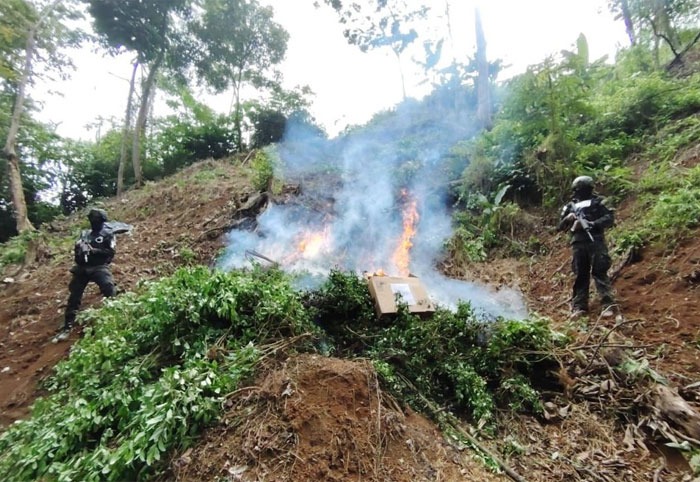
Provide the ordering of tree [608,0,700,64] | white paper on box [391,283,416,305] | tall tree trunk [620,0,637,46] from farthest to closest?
tall tree trunk [620,0,637,46], tree [608,0,700,64], white paper on box [391,283,416,305]

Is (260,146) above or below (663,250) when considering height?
above

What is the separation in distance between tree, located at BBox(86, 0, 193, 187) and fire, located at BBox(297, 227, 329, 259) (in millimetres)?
10664

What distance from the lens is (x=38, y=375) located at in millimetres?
4699

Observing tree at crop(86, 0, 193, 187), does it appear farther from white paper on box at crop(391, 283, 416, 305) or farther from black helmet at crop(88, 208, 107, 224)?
white paper on box at crop(391, 283, 416, 305)

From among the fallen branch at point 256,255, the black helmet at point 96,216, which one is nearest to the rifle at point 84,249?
the black helmet at point 96,216

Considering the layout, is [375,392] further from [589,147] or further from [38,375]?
[589,147]

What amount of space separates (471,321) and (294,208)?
6114 millimetres

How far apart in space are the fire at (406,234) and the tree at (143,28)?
1185 cm

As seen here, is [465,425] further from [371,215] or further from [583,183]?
[371,215]

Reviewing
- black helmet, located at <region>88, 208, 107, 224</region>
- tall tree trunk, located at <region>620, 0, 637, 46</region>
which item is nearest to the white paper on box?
black helmet, located at <region>88, 208, 107, 224</region>

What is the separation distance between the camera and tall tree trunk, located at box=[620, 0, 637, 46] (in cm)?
1153

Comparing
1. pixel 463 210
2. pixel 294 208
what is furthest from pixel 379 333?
pixel 463 210

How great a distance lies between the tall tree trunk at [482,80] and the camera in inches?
506

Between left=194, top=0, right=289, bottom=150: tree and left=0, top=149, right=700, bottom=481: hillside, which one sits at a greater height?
left=194, top=0, right=289, bottom=150: tree
